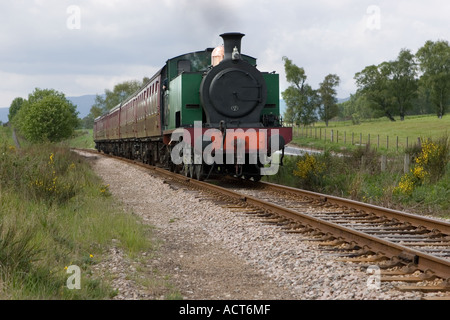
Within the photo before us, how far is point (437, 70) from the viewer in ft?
257

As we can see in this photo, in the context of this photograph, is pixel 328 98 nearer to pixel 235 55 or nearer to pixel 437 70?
pixel 437 70

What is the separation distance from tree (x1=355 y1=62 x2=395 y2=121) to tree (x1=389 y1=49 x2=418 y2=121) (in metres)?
0.99

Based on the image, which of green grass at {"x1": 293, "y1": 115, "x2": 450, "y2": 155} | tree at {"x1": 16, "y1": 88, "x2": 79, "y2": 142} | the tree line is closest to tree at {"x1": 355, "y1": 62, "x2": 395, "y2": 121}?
the tree line

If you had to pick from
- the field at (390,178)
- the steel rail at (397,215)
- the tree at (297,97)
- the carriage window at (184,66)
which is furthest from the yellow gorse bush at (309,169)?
the tree at (297,97)

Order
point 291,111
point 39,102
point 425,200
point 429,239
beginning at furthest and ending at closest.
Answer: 1. point 291,111
2. point 39,102
3. point 425,200
4. point 429,239

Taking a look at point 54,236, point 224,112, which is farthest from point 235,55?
point 54,236

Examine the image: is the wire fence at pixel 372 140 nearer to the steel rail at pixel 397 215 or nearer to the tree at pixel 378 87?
the steel rail at pixel 397 215

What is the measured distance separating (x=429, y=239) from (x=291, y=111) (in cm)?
6231

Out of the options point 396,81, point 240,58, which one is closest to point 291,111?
point 396,81

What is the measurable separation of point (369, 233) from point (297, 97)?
6150 centimetres

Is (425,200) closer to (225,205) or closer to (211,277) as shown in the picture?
(225,205)

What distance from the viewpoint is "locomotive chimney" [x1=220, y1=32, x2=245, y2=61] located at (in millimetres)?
12438

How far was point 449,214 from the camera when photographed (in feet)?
30.2

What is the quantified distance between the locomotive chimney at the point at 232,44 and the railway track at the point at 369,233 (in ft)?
11.5
